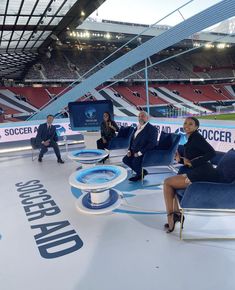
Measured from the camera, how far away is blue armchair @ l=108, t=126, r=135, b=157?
5270 millimetres

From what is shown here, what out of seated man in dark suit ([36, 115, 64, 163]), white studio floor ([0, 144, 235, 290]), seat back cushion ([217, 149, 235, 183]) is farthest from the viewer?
seated man in dark suit ([36, 115, 64, 163])

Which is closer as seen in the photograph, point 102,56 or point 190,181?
point 190,181

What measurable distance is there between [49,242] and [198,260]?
141 cm

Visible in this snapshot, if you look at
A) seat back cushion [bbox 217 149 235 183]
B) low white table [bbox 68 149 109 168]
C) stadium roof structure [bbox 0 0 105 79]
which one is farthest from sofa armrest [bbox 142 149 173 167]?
stadium roof structure [bbox 0 0 105 79]

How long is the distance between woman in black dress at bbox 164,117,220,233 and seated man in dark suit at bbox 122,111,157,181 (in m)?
1.46

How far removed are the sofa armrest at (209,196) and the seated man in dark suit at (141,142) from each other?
5.86ft

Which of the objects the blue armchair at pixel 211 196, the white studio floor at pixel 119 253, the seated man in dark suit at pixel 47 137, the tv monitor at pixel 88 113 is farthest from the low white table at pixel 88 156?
the blue armchair at pixel 211 196

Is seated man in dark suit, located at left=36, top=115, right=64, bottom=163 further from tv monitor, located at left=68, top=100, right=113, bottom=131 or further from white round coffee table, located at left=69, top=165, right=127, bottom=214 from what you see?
white round coffee table, located at left=69, top=165, right=127, bottom=214

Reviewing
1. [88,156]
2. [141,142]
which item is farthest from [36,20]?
[141,142]

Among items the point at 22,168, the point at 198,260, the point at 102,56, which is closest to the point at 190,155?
the point at 198,260

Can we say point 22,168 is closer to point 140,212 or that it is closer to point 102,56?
point 140,212

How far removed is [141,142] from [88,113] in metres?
2.64

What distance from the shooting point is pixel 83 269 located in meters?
2.07

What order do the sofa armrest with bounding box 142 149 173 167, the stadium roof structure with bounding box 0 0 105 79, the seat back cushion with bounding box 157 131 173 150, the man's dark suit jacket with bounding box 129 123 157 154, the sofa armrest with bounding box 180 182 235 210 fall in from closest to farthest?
the sofa armrest with bounding box 180 182 235 210 → the sofa armrest with bounding box 142 149 173 167 → the man's dark suit jacket with bounding box 129 123 157 154 → the seat back cushion with bounding box 157 131 173 150 → the stadium roof structure with bounding box 0 0 105 79
